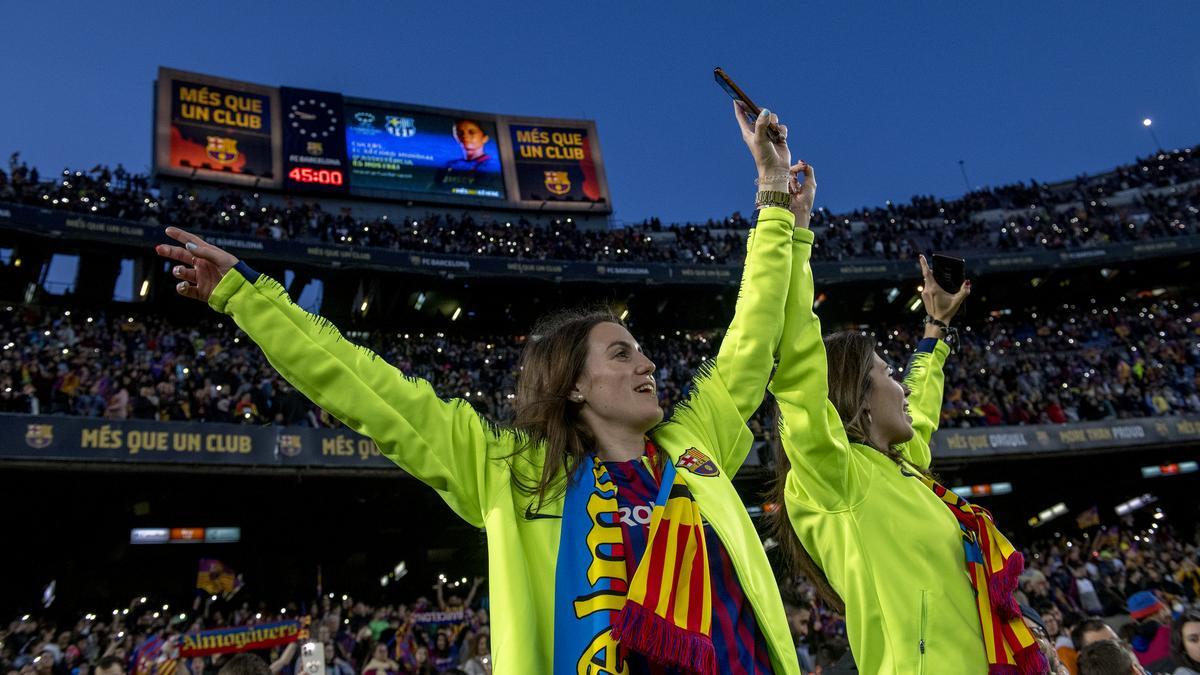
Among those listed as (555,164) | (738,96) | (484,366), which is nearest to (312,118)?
(555,164)

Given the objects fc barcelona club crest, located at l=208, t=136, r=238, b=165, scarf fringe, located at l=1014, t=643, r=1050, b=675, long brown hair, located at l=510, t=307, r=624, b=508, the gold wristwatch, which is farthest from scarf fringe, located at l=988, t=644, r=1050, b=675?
fc barcelona club crest, located at l=208, t=136, r=238, b=165

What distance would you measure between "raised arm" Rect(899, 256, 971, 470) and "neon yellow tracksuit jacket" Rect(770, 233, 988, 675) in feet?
3.68

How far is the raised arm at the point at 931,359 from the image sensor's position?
3.65 m

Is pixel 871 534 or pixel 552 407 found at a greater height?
pixel 552 407

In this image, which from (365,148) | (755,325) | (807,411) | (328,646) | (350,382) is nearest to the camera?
(350,382)

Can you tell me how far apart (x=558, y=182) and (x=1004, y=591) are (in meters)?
30.9

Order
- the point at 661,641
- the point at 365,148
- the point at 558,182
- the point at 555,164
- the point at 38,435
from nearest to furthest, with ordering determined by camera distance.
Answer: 1. the point at 661,641
2. the point at 38,435
3. the point at 365,148
4. the point at 558,182
5. the point at 555,164

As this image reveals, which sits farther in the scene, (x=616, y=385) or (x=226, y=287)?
(x=616, y=385)

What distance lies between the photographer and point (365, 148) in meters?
29.6

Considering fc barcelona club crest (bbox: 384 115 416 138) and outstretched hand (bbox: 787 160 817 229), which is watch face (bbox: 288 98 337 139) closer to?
fc barcelona club crest (bbox: 384 115 416 138)

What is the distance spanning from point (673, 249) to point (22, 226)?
19.5 meters

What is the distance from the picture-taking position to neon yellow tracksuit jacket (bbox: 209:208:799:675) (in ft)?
6.29

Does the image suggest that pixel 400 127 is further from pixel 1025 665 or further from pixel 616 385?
pixel 1025 665

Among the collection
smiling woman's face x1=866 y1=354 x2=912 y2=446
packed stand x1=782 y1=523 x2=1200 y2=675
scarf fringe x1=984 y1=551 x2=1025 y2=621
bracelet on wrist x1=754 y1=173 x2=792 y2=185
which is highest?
bracelet on wrist x1=754 y1=173 x2=792 y2=185
